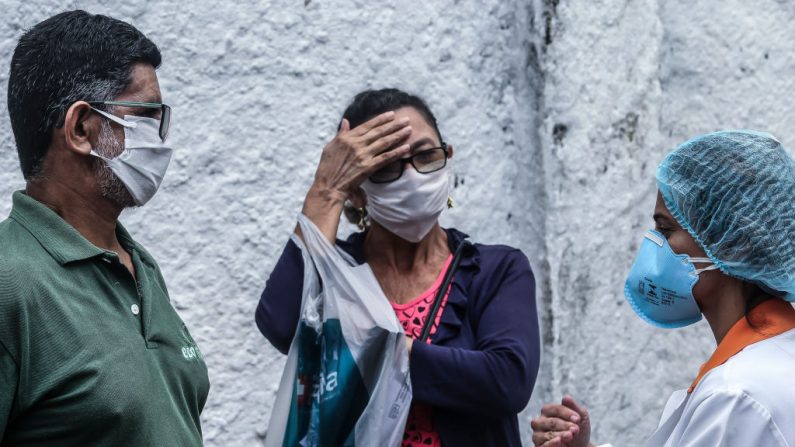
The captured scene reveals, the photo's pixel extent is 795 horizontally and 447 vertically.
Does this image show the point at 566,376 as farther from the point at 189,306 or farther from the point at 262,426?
the point at 189,306

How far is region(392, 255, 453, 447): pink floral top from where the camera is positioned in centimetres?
249

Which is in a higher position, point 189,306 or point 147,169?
point 147,169

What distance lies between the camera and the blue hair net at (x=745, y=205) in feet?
6.49

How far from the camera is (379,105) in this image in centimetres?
276

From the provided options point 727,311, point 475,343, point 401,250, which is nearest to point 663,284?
point 727,311

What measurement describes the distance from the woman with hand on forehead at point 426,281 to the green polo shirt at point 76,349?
0.59 metres

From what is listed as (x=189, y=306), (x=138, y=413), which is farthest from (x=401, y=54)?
(x=138, y=413)

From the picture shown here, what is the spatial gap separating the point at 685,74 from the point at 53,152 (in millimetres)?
2858

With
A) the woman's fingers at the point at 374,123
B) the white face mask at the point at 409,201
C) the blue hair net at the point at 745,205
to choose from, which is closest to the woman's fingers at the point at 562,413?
the blue hair net at the point at 745,205

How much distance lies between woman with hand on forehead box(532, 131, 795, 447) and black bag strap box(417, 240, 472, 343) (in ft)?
2.01

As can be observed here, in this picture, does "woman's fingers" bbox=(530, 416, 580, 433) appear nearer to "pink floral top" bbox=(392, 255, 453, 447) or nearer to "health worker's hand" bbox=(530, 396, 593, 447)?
"health worker's hand" bbox=(530, 396, 593, 447)

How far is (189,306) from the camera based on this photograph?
125 inches

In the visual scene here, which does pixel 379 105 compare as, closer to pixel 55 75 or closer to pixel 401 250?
pixel 401 250

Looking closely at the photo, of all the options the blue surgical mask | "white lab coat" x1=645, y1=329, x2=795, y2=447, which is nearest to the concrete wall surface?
the blue surgical mask
